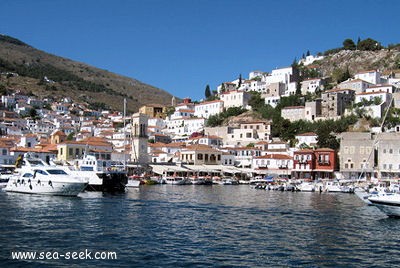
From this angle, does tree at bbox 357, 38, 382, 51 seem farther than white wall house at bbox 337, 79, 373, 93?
Yes

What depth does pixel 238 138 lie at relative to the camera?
96188 millimetres

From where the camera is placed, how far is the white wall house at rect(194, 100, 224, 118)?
11425 centimetres

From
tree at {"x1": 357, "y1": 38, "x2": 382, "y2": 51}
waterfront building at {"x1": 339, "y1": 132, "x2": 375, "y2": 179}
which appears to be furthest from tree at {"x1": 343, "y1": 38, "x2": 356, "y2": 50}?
waterfront building at {"x1": 339, "y1": 132, "x2": 375, "y2": 179}

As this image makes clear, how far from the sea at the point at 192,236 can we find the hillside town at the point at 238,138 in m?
20.9

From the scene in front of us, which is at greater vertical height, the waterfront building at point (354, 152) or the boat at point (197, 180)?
the waterfront building at point (354, 152)

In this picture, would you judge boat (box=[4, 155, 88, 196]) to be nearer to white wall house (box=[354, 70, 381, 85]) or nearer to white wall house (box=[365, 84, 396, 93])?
white wall house (box=[365, 84, 396, 93])

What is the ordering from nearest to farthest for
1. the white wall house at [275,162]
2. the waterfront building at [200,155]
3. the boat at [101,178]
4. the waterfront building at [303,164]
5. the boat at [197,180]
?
the boat at [101,178] < the boat at [197,180] < the waterfront building at [303,164] < the white wall house at [275,162] < the waterfront building at [200,155]

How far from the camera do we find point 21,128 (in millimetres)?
114500

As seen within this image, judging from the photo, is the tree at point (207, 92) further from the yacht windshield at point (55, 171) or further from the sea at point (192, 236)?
the sea at point (192, 236)

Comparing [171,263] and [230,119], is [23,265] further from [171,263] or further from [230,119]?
[230,119]

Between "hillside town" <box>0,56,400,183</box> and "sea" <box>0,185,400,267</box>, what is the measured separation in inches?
821

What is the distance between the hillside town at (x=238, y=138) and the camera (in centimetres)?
7325

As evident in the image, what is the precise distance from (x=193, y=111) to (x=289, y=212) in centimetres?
9041

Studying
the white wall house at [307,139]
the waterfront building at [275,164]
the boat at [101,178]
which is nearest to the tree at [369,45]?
the white wall house at [307,139]
